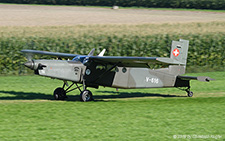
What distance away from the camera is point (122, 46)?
3066 centimetres

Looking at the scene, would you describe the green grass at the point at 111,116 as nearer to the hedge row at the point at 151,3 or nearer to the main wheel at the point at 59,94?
the main wheel at the point at 59,94

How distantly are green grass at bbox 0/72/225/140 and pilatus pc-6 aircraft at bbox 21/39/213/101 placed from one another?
85 cm

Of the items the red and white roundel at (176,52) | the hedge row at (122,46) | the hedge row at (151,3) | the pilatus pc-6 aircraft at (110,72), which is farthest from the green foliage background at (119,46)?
the hedge row at (151,3)

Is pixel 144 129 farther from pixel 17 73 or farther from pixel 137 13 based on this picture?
pixel 137 13

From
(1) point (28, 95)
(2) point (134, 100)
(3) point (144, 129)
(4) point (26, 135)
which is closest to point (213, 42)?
(2) point (134, 100)

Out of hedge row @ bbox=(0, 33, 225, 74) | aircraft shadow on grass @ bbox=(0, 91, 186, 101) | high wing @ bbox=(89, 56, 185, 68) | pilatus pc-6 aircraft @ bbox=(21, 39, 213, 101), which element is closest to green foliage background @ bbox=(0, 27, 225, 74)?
hedge row @ bbox=(0, 33, 225, 74)

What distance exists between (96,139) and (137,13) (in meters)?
48.7

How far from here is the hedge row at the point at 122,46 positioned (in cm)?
2795

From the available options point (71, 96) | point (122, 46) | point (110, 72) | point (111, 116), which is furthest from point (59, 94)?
point (122, 46)

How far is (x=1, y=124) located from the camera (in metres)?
12.7

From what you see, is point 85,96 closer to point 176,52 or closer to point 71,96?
point 71,96

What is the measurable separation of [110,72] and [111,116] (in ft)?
12.5

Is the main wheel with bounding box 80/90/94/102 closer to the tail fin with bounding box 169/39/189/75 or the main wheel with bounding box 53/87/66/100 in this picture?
the main wheel with bounding box 53/87/66/100

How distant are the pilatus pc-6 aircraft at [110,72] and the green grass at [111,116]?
85 centimetres
